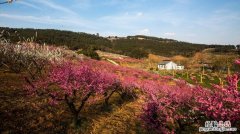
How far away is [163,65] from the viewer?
89.3m

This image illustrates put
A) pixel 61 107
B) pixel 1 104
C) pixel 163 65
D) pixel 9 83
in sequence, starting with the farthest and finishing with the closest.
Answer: pixel 163 65
pixel 9 83
pixel 61 107
pixel 1 104

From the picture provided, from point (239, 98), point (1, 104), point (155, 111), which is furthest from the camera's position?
point (1, 104)

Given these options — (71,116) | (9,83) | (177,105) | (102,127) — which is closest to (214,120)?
(177,105)

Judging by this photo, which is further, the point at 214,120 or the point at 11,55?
the point at 11,55

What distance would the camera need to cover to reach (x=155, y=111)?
28.3 feet

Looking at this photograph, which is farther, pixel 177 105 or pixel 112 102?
pixel 112 102

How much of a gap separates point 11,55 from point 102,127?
7.87m

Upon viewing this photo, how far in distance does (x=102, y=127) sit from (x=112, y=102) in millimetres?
4920

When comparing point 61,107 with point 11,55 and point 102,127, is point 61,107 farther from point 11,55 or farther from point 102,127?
point 11,55

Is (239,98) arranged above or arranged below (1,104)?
above

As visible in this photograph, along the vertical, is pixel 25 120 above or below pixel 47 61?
below

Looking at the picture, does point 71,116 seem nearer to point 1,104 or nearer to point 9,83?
point 1,104

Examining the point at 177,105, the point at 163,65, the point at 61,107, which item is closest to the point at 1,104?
the point at 61,107

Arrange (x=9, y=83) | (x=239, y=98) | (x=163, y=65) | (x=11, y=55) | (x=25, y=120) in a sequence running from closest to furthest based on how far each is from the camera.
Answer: (x=239, y=98)
(x=25, y=120)
(x=11, y=55)
(x=9, y=83)
(x=163, y=65)
